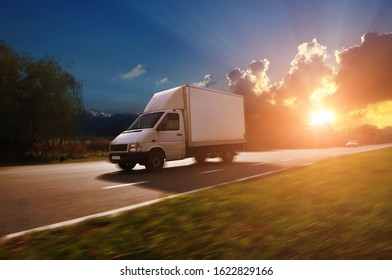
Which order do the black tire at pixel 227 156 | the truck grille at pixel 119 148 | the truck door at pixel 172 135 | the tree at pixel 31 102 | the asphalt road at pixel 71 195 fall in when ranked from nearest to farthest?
the asphalt road at pixel 71 195 < the truck grille at pixel 119 148 < the truck door at pixel 172 135 < the black tire at pixel 227 156 < the tree at pixel 31 102

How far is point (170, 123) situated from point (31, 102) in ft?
45.0

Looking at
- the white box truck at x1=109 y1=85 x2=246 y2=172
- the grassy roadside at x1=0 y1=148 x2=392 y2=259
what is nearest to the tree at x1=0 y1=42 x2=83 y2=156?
the white box truck at x1=109 y1=85 x2=246 y2=172

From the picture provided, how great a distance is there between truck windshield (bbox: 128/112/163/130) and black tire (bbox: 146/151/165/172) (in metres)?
1.02

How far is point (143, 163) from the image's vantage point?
10680 mm

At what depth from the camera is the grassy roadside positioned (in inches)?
124

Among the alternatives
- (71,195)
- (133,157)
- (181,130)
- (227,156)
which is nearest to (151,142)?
(133,157)

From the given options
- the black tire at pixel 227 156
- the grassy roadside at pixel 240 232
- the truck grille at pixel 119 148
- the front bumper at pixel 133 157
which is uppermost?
the truck grille at pixel 119 148

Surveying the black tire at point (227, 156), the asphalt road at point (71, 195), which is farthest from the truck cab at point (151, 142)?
the black tire at point (227, 156)

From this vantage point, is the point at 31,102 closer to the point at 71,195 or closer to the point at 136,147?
the point at 136,147

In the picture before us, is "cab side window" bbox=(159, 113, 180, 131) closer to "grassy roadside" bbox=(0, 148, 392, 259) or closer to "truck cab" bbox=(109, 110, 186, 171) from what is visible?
"truck cab" bbox=(109, 110, 186, 171)

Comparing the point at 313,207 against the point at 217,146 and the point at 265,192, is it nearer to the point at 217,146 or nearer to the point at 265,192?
the point at 265,192

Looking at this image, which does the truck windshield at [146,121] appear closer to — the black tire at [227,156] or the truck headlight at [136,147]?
the truck headlight at [136,147]

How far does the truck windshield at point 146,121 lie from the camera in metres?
11.3
